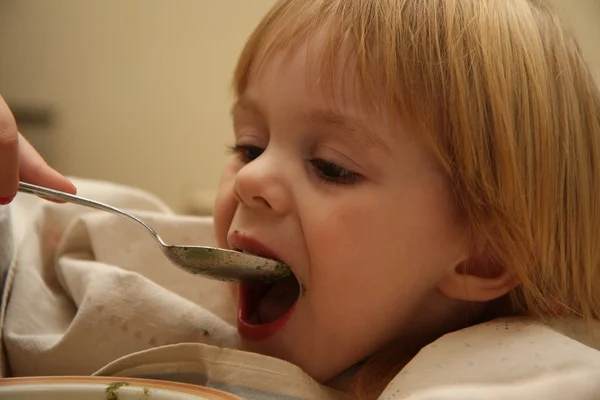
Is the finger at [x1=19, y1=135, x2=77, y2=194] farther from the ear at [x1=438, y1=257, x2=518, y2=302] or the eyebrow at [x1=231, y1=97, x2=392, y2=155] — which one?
the ear at [x1=438, y1=257, x2=518, y2=302]

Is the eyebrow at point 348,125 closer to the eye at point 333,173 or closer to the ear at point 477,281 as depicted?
the eye at point 333,173

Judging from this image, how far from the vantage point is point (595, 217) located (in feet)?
2.11

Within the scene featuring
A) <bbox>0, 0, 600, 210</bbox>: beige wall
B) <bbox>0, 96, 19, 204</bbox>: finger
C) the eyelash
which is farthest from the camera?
<bbox>0, 0, 600, 210</bbox>: beige wall

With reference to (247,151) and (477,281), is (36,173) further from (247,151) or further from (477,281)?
(477,281)

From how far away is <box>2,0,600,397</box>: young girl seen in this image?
22.4 inches

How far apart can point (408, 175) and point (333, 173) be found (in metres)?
0.06

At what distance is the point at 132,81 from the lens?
1846mm

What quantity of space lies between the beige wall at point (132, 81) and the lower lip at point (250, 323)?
119 centimetres

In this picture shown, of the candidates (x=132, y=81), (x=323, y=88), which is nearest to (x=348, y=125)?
(x=323, y=88)

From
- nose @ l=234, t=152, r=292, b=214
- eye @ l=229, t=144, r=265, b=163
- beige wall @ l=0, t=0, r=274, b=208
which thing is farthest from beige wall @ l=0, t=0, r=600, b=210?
nose @ l=234, t=152, r=292, b=214

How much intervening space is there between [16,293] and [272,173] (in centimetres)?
29

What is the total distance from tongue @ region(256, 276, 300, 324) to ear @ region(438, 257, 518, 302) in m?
0.14

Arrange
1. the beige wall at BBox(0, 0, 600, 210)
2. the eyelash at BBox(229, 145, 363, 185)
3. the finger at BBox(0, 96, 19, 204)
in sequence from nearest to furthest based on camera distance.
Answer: the finger at BBox(0, 96, 19, 204), the eyelash at BBox(229, 145, 363, 185), the beige wall at BBox(0, 0, 600, 210)

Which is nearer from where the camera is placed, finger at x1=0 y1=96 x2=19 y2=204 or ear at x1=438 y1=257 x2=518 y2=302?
finger at x1=0 y1=96 x2=19 y2=204
